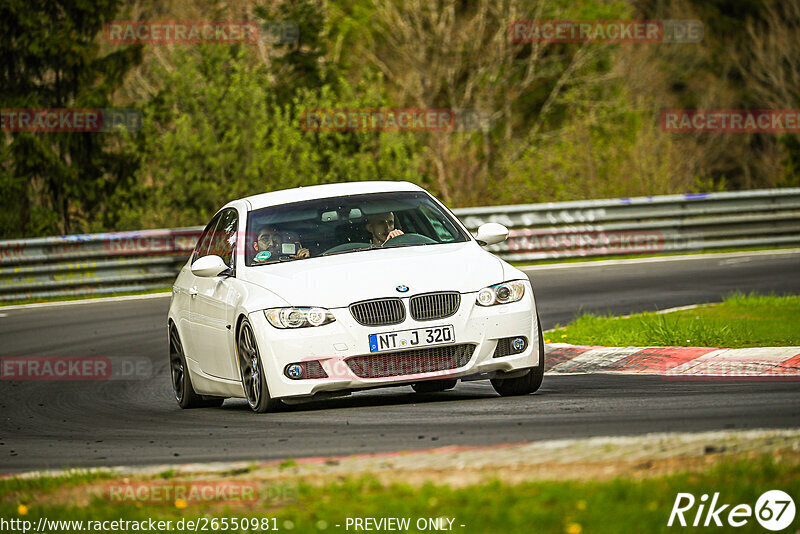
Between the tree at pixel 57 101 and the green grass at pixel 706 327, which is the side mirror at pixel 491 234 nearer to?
the green grass at pixel 706 327

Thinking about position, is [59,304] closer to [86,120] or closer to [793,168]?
[86,120]

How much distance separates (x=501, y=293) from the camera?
29.5 feet

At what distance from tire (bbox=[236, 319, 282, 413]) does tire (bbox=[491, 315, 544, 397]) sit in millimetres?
1574

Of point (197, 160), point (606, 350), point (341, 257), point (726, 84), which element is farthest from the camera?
point (726, 84)

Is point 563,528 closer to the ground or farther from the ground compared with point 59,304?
farther from the ground

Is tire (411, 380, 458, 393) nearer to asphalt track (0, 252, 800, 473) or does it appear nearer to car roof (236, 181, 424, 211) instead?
asphalt track (0, 252, 800, 473)

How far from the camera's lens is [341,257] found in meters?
9.43

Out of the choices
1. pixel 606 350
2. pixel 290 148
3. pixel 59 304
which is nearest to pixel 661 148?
pixel 290 148

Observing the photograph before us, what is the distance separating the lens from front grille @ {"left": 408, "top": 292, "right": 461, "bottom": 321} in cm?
872

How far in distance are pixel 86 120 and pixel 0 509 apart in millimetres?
23344

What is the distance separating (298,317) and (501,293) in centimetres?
135

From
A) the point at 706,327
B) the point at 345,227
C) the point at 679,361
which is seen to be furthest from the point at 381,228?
the point at 706,327

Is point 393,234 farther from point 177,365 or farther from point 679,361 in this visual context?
point 679,361

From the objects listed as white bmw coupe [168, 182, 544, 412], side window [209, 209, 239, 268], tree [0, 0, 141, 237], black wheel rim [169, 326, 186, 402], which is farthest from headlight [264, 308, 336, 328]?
tree [0, 0, 141, 237]
